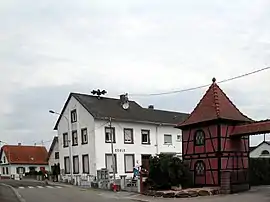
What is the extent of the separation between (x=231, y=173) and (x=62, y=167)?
2709 cm

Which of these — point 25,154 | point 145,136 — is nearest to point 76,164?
point 145,136

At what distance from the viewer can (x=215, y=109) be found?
32500 mm

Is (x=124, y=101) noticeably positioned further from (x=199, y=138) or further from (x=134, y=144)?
(x=199, y=138)

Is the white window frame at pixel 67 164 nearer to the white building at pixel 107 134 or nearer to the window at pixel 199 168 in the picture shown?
the white building at pixel 107 134

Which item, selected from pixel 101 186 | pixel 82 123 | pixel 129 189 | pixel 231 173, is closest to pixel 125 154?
pixel 82 123

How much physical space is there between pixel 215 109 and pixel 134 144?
18.7 meters

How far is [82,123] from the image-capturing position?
49.1m

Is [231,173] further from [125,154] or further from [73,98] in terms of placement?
[73,98]

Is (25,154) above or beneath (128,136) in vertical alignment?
beneath

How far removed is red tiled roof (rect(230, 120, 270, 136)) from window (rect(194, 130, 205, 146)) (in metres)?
2.21

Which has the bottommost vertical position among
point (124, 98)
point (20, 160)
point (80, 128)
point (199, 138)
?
point (20, 160)

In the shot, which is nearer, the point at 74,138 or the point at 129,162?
the point at 129,162

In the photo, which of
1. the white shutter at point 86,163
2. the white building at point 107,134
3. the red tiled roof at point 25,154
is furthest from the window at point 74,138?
the red tiled roof at point 25,154

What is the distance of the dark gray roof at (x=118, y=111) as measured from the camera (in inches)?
1918
